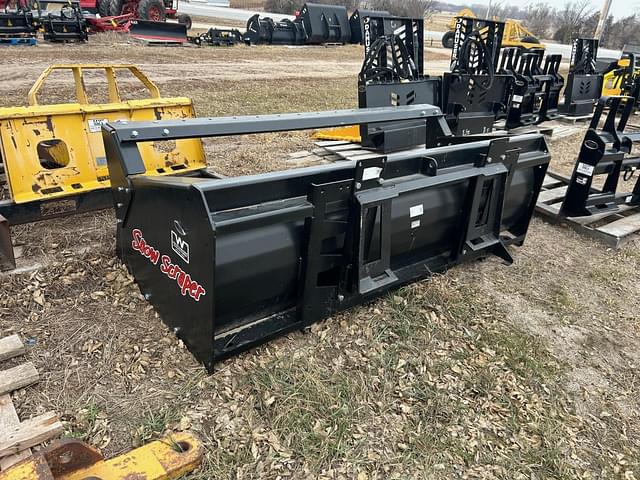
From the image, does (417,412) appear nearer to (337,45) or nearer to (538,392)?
(538,392)

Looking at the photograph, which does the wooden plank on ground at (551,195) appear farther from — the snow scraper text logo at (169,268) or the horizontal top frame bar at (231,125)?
the snow scraper text logo at (169,268)

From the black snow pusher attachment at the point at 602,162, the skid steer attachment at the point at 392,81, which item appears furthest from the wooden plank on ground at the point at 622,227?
the skid steer attachment at the point at 392,81

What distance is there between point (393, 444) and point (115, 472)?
45.4 inches

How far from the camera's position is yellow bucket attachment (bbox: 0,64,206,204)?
3.44m

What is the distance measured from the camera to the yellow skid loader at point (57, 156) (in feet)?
11.2

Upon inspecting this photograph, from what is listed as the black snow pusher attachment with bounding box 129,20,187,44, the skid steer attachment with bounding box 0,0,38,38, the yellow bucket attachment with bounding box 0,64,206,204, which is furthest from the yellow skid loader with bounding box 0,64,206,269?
the black snow pusher attachment with bounding box 129,20,187,44

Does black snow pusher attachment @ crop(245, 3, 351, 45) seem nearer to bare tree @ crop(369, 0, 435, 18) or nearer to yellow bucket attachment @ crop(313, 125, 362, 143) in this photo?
yellow bucket attachment @ crop(313, 125, 362, 143)

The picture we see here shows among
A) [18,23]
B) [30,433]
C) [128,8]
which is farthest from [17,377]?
[128,8]

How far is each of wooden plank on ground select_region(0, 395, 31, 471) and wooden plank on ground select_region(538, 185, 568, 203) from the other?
4634 mm

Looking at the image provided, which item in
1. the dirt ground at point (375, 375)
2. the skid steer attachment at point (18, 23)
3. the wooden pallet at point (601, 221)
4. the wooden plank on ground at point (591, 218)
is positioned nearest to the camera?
the dirt ground at point (375, 375)

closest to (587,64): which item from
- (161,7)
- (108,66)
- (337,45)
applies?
(108,66)

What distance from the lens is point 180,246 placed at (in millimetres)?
2293

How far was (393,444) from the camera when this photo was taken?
85.7 inches

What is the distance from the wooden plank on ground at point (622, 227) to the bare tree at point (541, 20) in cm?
5388
